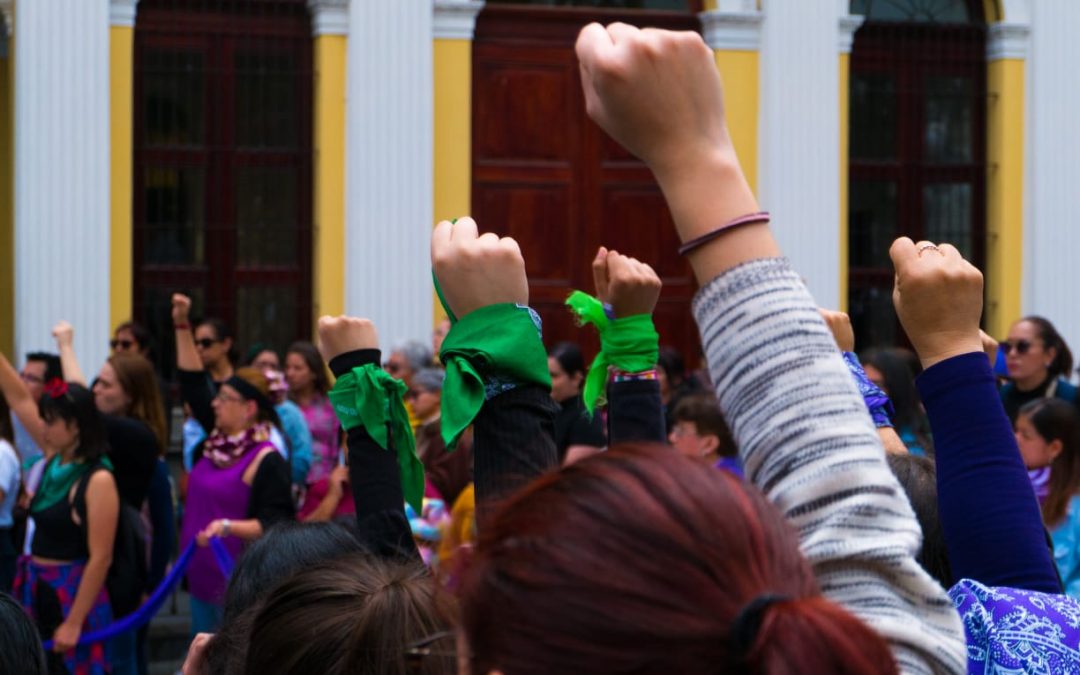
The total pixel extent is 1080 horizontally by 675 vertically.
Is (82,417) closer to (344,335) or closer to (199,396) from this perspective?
(199,396)

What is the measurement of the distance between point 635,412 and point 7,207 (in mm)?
9791

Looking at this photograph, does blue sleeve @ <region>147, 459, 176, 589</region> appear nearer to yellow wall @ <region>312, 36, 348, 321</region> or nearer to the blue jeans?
the blue jeans

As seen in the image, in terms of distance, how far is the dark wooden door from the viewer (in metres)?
11.9

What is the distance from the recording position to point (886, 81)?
12.6 meters

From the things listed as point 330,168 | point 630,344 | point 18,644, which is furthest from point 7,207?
point 630,344

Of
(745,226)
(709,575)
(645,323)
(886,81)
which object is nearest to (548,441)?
(645,323)

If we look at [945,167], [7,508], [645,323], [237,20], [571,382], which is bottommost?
[7,508]

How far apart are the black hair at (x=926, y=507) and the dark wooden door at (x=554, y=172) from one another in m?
8.91

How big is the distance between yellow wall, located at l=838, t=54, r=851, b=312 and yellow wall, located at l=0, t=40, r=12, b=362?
6.27 m

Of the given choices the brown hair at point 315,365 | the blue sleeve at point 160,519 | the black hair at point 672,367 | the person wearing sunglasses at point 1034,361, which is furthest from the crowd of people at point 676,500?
the brown hair at point 315,365

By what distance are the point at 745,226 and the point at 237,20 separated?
10.4m

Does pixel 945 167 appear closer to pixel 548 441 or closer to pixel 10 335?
pixel 10 335

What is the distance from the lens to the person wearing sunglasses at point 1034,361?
7996 mm

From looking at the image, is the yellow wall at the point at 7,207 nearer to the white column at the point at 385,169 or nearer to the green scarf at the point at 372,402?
the white column at the point at 385,169
